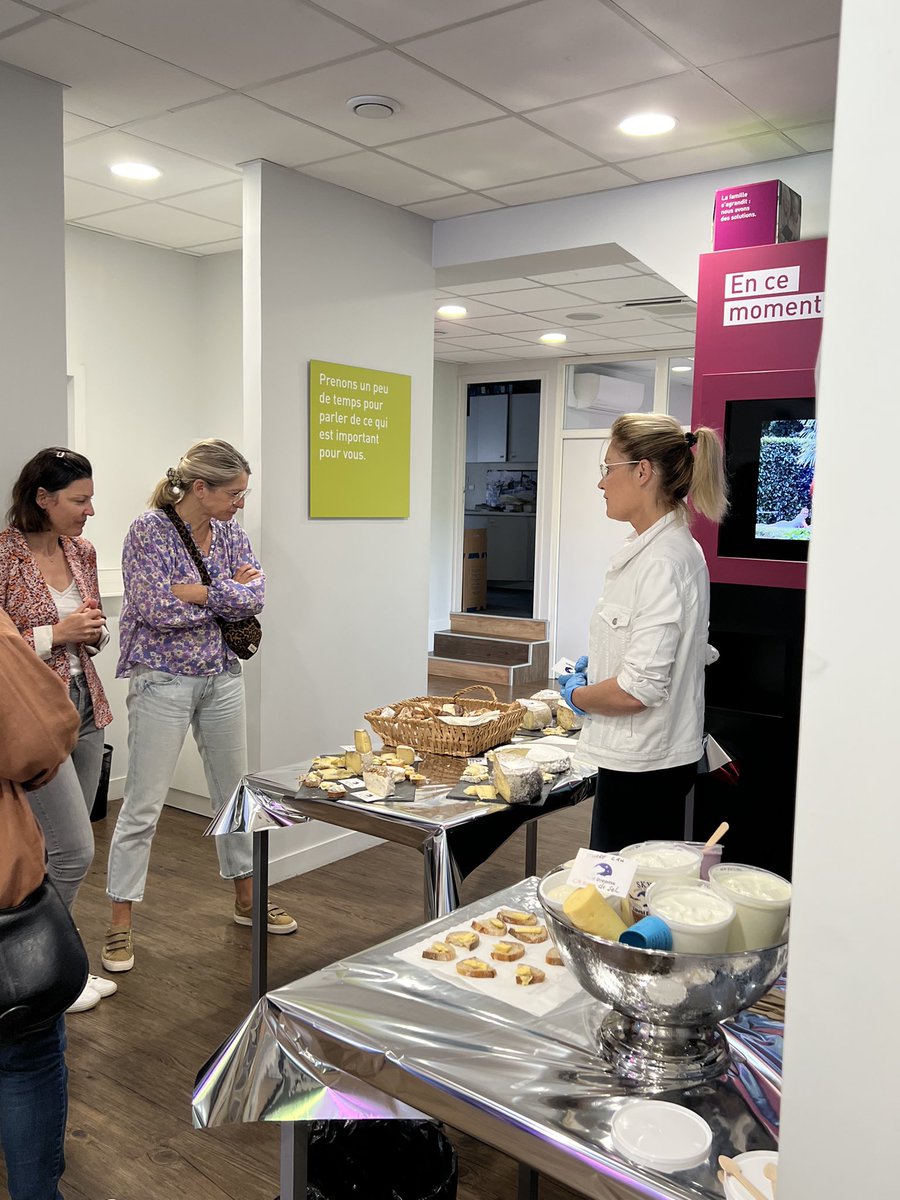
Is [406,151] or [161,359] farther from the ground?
[406,151]

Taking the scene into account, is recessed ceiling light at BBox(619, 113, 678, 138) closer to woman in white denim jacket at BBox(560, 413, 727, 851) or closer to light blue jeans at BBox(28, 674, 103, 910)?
woman in white denim jacket at BBox(560, 413, 727, 851)

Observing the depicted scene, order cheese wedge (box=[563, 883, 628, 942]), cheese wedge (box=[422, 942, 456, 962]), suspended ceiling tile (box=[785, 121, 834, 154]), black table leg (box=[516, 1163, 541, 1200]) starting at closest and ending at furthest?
1. cheese wedge (box=[563, 883, 628, 942])
2. cheese wedge (box=[422, 942, 456, 962])
3. black table leg (box=[516, 1163, 541, 1200])
4. suspended ceiling tile (box=[785, 121, 834, 154])

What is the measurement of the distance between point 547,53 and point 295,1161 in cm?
278

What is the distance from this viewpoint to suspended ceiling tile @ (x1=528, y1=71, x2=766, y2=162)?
3.04 metres

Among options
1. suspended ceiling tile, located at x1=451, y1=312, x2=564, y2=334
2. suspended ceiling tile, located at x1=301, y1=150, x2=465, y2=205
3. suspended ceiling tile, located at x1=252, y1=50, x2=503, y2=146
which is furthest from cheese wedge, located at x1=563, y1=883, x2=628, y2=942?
suspended ceiling tile, located at x1=451, y1=312, x2=564, y2=334

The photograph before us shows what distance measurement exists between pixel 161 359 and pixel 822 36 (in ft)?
11.8

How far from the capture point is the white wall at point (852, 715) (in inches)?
29.5

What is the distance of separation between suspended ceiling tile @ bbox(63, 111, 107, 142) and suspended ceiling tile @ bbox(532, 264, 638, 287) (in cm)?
243

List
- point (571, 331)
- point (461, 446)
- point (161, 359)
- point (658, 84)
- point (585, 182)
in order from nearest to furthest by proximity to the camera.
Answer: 1. point (658, 84)
2. point (585, 182)
3. point (161, 359)
4. point (571, 331)
5. point (461, 446)

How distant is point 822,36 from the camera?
263cm

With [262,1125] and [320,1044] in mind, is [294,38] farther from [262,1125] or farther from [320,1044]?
[262,1125]

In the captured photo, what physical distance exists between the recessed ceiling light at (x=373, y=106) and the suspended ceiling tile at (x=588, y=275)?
203 centimetres

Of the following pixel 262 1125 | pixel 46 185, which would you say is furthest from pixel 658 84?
pixel 262 1125

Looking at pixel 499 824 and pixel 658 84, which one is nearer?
pixel 499 824
